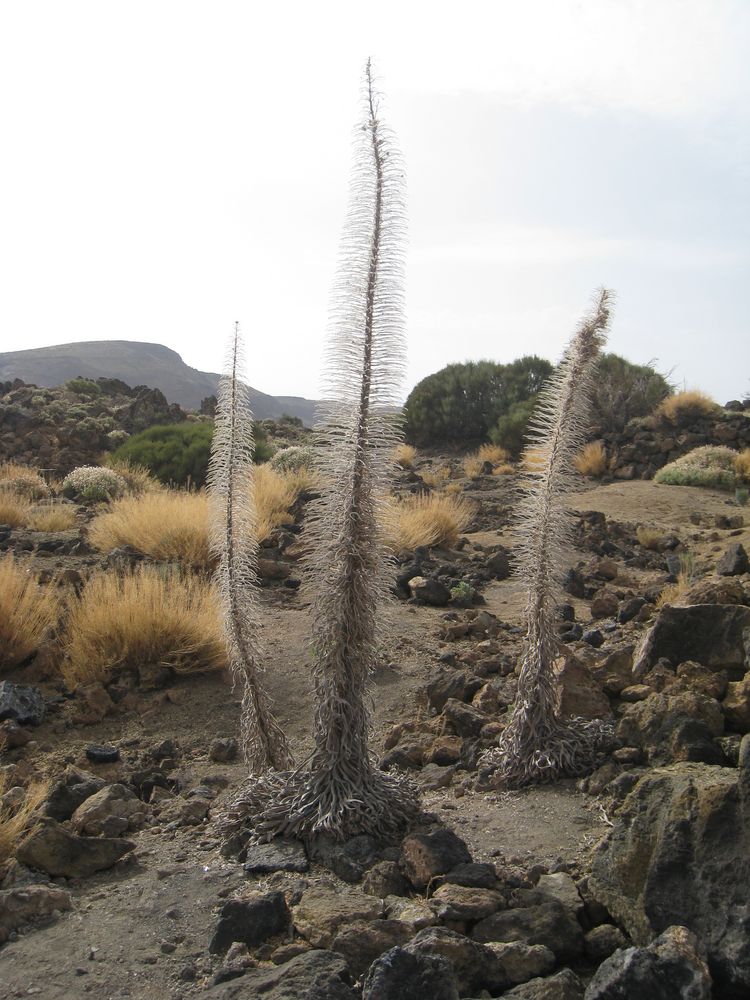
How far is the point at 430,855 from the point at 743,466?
13059 millimetres

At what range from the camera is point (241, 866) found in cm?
330

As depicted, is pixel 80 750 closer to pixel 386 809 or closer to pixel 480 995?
pixel 386 809

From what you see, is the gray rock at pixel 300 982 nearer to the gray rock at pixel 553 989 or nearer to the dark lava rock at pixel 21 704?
the gray rock at pixel 553 989

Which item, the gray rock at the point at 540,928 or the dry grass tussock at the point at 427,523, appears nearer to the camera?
the gray rock at the point at 540,928

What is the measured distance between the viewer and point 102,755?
4820 mm

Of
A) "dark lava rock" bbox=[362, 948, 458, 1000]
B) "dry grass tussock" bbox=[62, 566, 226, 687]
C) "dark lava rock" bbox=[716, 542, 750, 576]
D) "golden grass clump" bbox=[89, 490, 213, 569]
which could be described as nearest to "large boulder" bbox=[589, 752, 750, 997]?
"dark lava rock" bbox=[362, 948, 458, 1000]

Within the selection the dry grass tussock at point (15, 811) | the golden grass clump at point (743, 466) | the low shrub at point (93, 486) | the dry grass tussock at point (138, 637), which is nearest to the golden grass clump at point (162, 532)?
the dry grass tussock at point (138, 637)

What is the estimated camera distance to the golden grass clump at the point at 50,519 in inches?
396

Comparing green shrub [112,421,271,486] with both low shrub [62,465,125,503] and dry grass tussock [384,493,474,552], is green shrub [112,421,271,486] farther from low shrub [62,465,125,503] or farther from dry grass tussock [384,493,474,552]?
dry grass tussock [384,493,474,552]

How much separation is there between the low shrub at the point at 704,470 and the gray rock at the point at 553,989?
497 inches

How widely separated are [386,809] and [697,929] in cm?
131

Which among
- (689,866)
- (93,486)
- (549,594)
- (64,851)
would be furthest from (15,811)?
(93,486)

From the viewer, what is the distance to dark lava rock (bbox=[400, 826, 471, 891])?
2.95m

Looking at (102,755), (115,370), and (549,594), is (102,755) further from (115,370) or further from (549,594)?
(115,370)
